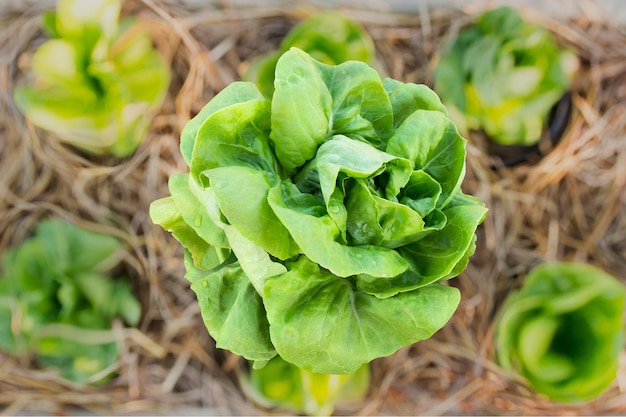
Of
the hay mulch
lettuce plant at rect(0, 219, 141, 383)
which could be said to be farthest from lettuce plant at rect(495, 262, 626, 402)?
lettuce plant at rect(0, 219, 141, 383)

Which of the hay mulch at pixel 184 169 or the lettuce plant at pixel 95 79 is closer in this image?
the lettuce plant at pixel 95 79

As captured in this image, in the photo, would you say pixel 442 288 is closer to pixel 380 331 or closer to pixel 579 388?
pixel 380 331

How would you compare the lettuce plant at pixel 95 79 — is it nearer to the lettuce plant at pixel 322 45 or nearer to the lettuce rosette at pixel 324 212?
the lettuce plant at pixel 322 45

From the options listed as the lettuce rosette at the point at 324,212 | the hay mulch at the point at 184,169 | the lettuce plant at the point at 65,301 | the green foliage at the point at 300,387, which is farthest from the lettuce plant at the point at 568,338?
the lettuce plant at the point at 65,301

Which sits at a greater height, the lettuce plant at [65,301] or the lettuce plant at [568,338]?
the lettuce plant at [568,338]

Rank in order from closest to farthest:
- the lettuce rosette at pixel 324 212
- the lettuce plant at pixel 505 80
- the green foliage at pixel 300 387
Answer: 1. the lettuce rosette at pixel 324 212
2. the green foliage at pixel 300 387
3. the lettuce plant at pixel 505 80

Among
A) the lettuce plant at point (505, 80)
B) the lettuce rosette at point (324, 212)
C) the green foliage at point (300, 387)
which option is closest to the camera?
the lettuce rosette at point (324, 212)

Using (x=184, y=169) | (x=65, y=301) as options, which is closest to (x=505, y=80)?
(x=184, y=169)

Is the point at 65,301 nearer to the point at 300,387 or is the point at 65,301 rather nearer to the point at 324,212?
the point at 300,387
